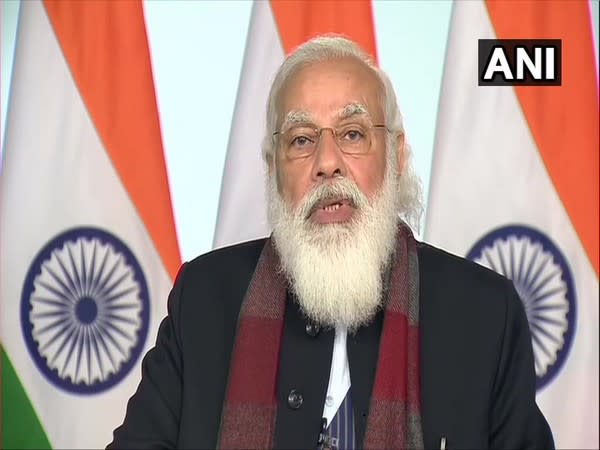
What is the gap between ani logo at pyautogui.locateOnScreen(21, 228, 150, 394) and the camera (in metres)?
2.89

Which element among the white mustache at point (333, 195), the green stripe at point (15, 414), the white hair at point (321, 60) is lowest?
the green stripe at point (15, 414)

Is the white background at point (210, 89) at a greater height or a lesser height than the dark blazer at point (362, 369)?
greater

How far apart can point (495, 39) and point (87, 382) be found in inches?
66.2

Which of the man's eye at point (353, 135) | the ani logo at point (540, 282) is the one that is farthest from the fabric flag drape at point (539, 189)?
the man's eye at point (353, 135)

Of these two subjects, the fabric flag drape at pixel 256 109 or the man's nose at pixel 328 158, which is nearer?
the man's nose at pixel 328 158

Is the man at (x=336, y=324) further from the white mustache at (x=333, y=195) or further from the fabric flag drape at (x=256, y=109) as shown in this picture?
the fabric flag drape at (x=256, y=109)

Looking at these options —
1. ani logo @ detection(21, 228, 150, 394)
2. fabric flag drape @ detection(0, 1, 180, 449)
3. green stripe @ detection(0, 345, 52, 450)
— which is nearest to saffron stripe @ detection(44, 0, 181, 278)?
fabric flag drape @ detection(0, 1, 180, 449)

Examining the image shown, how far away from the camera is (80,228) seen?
9.52 ft

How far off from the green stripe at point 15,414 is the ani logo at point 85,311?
0.30ft

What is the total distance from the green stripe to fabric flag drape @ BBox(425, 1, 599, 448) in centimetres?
137

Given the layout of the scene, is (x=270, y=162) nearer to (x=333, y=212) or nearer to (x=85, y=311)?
(x=333, y=212)

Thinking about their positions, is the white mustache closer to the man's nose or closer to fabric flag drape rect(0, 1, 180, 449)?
the man's nose

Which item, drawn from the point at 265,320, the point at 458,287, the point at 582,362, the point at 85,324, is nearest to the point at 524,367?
the point at 458,287

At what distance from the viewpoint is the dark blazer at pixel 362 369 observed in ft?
6.13
